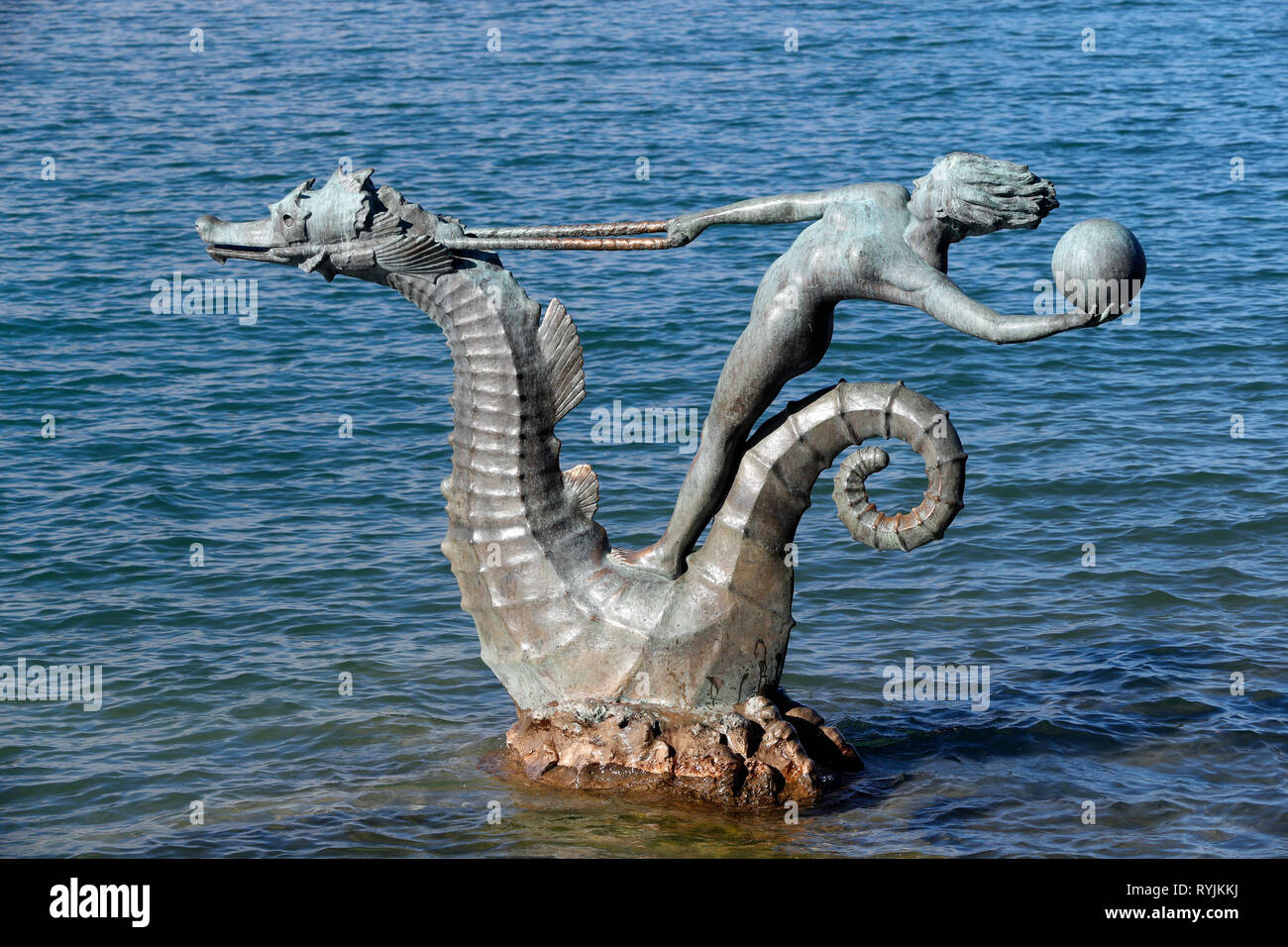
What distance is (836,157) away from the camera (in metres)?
18.2

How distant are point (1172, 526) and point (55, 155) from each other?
47.9 feet

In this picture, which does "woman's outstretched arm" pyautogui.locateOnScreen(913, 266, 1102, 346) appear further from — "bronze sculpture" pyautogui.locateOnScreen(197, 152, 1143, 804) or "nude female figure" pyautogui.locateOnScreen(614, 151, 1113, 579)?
"bronze sculpture" pyautogui.locateOnScreen(197, 152, 1143, 804)

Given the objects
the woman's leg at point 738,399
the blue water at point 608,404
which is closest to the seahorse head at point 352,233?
the woman's leg at point 738,399

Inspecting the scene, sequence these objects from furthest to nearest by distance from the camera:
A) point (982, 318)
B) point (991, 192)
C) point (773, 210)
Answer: point (773, 210)
point (991, 192)
point (982, 318)

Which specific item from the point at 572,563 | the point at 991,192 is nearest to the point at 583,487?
the point at 572,563

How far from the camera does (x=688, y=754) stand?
25.0 ft

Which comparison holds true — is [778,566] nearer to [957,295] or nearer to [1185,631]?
[957,295]

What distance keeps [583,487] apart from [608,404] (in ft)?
18.6

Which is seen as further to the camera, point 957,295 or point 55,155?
point 55,155

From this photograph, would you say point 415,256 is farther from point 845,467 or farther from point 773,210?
point 845,467

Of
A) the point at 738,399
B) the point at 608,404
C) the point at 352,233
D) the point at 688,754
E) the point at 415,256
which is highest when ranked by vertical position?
the point at 352,233

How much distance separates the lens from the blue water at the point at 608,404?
8156 mm

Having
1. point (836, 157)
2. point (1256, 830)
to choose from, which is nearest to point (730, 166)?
point (836, 157)

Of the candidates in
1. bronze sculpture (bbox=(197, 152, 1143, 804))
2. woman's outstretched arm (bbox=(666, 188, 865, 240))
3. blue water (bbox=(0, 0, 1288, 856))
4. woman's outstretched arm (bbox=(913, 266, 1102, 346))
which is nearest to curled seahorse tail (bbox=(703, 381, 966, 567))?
bronze sculpture (bbox=(197, 152, 1143, 804))
